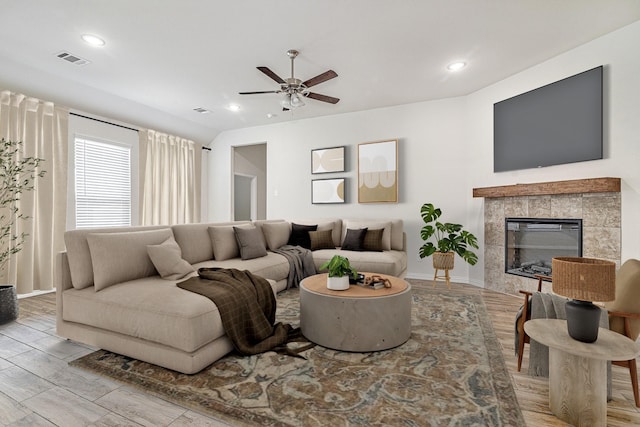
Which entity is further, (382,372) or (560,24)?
(560,24)

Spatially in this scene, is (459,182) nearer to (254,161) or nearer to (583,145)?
(583,145)

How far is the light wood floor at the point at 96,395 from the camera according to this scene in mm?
1574

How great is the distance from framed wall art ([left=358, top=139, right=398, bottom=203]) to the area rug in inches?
112

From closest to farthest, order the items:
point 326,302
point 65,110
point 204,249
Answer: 1. point 326,302
2. point 204,249
3. point 65,110

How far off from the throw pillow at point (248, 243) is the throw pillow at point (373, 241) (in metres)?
1.46

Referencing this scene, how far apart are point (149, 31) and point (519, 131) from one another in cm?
421

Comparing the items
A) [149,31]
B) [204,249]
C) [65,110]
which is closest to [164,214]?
[65,110]

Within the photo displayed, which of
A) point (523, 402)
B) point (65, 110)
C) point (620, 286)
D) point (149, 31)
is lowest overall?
point (523, 402)

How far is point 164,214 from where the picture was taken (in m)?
5.67

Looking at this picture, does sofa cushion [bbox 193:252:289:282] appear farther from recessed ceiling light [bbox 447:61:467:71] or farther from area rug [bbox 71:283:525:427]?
recessed ceiling light [bbox 447:61:467:71]

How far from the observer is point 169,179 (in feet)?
19.0

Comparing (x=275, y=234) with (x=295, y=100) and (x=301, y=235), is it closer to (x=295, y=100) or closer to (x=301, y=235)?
(x=301, y=235)

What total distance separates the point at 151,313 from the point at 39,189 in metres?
3.24

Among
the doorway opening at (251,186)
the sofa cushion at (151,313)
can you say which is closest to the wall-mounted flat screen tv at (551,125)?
the sofa cushion at (151,313)
